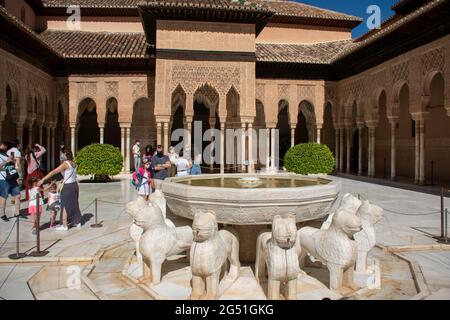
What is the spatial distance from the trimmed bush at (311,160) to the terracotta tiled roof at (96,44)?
7.92 meters

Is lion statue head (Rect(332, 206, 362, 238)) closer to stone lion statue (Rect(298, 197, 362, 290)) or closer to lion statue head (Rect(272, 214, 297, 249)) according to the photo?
stone lion statue (Rect(298, 197, 362, 290))

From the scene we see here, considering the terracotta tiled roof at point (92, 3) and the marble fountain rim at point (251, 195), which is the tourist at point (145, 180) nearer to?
the marble fountain rim at point (251, 195)

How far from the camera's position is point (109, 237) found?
588cm

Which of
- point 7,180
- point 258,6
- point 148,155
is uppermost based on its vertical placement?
point 258,6

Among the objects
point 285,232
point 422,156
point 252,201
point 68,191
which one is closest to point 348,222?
point 285,232

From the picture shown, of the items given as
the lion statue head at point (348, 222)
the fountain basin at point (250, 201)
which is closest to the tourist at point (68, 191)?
the fountain basin at point (250, 201)

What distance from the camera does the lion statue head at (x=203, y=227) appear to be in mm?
3287

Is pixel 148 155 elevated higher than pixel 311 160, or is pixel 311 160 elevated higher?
pixel 148 155

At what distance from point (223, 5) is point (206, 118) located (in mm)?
9063

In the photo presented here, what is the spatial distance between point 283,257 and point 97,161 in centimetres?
1224

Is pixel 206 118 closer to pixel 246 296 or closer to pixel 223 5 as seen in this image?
pixel 223 5

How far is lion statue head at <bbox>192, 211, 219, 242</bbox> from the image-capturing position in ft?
10.8

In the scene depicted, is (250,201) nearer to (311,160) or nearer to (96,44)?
(311,160)
